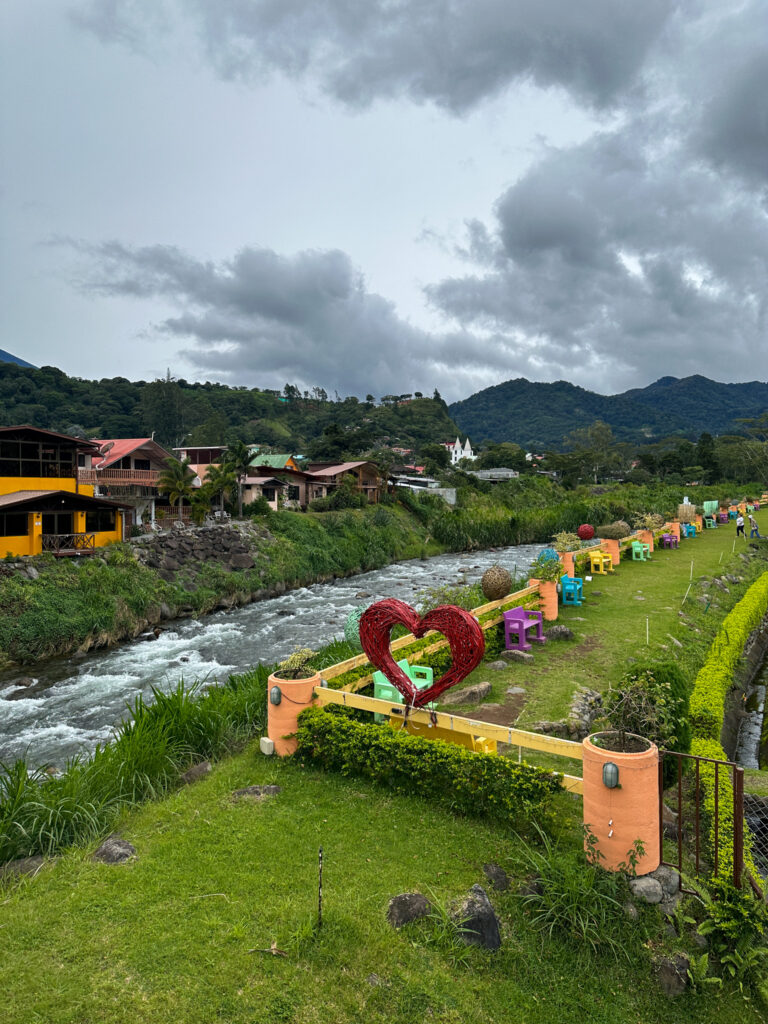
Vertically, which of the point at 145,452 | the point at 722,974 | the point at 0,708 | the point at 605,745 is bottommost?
the point at 0,708

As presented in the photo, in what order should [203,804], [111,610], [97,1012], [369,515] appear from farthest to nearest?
[369,515]
[111,610]
[203,804]
[97,1012]

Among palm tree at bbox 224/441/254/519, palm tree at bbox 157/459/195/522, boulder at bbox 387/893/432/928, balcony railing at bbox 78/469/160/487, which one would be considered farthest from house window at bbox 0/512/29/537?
boulder at bbox 387/893/432/928

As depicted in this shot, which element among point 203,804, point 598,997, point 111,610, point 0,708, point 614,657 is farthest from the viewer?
point 111,610

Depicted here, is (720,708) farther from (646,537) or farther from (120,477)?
(120,477)

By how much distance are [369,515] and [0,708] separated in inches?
1198

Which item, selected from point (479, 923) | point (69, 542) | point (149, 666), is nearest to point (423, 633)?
point (479, 923)

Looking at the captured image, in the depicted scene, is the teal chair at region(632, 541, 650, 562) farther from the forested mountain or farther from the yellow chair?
the forested mountain

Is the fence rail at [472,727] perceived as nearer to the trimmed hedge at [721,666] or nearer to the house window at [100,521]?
the trimmed hedge at [721,666]

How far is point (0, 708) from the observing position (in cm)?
1435

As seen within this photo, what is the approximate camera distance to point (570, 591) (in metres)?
17.3

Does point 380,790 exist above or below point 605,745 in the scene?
below

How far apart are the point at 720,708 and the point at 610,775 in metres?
5.52

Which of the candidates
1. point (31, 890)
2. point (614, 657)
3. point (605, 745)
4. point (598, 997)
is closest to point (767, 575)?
point (614, 657)

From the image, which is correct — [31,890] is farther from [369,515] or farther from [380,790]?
[369,515]
